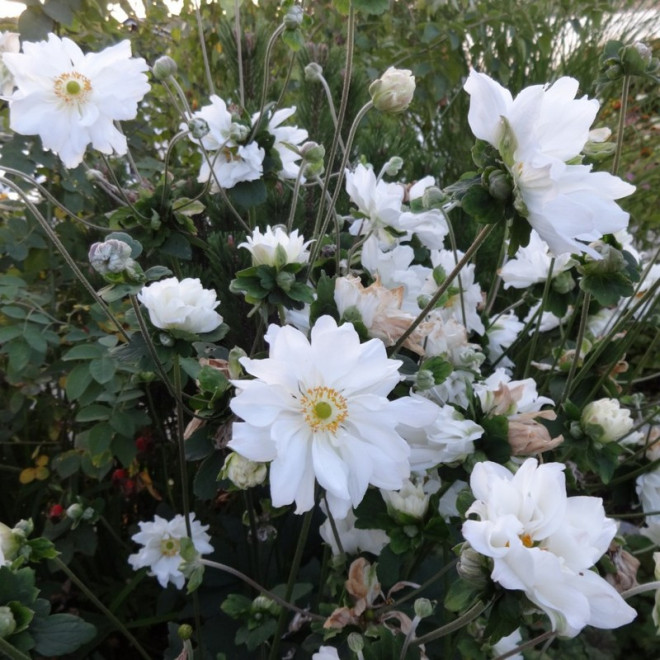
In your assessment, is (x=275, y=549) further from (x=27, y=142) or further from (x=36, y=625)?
(x=27, y=142)

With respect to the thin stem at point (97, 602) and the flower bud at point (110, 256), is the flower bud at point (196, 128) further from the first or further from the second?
the thin stem at point (97, 602)

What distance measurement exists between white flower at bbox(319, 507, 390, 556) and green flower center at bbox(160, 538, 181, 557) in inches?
14.2

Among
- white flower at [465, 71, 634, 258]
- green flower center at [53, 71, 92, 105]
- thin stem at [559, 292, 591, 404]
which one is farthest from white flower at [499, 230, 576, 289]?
green flower center at [53, 71, 92, 105]

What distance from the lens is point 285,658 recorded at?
34.4 inches

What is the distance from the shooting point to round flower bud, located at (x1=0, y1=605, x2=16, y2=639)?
0.51 m

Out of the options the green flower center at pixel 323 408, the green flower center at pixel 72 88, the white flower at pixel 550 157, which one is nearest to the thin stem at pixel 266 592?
the green flower center at pixel 323 408

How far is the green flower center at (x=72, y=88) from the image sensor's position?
0.75 metres

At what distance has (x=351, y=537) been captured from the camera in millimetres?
732

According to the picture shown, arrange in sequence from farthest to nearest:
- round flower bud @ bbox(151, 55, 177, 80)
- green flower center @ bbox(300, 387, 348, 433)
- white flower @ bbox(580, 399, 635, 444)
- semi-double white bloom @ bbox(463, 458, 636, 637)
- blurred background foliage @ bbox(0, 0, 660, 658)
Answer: blurred background foliage @ bbox(0, 0, 660, 658) < round flower bud @ bbox(151, 55, 177, 80) < white flower @ bbox(580, 399, 635, 444) < green flower center @ bbox(300, 387, 348, 433) < semi-double white bloom @ bbox(463, 458, 636, 637)

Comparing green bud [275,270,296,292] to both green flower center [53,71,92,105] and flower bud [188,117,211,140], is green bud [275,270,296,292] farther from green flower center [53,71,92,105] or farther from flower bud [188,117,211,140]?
green flower center [53,71,92,105]

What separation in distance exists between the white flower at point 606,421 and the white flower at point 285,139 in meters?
0.48

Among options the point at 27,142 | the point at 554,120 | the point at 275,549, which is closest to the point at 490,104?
the point at 554,120

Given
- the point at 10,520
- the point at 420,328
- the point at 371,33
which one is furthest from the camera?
the point at 371,33

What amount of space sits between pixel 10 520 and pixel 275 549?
0.59 metres
